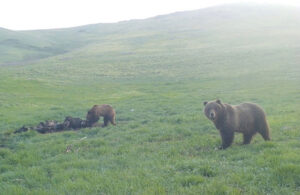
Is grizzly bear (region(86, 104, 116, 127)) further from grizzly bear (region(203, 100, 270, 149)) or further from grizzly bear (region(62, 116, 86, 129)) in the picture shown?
grizzly bear (region(203, 100, 270, 149))

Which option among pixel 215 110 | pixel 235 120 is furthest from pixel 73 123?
pixel 235 120

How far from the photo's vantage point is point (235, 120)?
1005 centimetres

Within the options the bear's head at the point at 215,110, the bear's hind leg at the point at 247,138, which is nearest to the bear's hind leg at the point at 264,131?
the bear's hind leg at the point at 247,138

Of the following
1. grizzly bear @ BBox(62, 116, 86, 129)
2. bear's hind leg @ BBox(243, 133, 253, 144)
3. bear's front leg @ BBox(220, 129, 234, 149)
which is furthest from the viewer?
grizzly bear @ BBox(62, 116, 86, 129)

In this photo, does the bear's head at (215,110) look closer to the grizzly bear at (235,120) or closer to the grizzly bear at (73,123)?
the grizzly bear at (235,120)

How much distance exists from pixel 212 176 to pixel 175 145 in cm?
337

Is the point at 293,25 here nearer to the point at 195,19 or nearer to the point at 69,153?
the point at 195,19

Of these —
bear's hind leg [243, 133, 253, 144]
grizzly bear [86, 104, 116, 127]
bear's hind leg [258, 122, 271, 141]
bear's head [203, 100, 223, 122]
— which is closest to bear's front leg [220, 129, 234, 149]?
bear's head [203, 100, 223, 122]

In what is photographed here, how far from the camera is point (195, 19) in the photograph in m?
150

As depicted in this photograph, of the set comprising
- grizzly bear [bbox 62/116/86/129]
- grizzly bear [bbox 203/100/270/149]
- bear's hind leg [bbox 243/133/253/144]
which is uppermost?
grizzly bear [bbox 203/100/270/149]

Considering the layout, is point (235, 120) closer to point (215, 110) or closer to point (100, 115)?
point (215, 110)

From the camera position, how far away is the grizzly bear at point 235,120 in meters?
9.92

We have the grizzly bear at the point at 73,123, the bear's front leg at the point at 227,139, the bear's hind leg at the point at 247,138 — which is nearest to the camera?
the bear's front leg at the point at 227,139

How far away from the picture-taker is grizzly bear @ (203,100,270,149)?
391 inches
